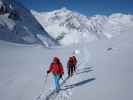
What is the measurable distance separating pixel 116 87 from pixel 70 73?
6465 mm

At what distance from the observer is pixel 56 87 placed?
14617 millimetres

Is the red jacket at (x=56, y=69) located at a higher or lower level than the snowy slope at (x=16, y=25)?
lower

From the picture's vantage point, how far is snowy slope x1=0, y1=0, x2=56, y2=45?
102 m

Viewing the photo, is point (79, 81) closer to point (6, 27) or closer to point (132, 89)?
point (132, 89)

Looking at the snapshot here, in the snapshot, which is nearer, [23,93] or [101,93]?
[101,93]

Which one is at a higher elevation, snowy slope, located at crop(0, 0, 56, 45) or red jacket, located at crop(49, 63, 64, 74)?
snowy slope, located at crop(0, 0, 56, 45)

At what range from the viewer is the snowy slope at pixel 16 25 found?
102 m

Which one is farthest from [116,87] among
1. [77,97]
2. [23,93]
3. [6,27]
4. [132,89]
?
[6,27]

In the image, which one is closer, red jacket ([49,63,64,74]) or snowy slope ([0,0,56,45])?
red jacket ([49,63,64,74])

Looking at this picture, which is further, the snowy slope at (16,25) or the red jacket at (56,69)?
the snowy slope at (16,25)

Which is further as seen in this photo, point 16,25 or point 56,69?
point 16,25

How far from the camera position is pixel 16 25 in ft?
381

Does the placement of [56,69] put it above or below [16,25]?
below

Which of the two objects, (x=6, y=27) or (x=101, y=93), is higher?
(x=6, y=27)
